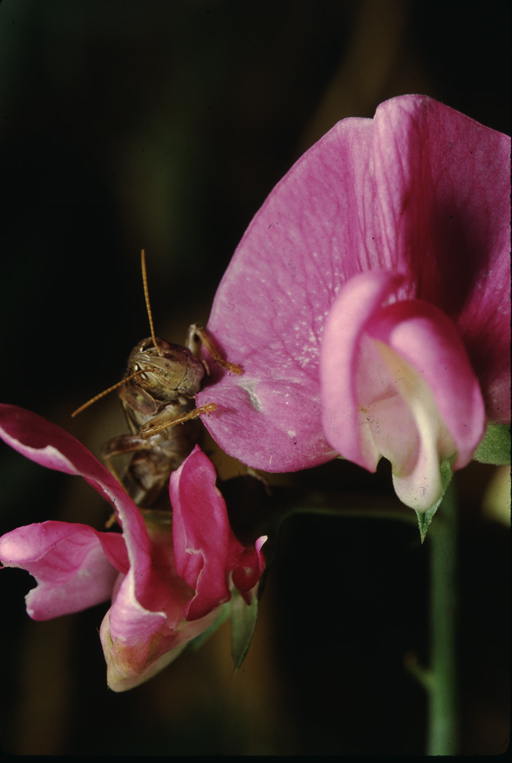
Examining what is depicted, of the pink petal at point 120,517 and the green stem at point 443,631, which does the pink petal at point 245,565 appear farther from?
the green stem at point 443,631

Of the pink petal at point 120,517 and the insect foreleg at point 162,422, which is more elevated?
the pink petal at point 120,517

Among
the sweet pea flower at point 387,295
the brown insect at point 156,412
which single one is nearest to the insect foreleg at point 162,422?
the brown insect at point 156,412

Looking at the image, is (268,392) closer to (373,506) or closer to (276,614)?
(373,506)

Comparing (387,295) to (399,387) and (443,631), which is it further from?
(443,631)

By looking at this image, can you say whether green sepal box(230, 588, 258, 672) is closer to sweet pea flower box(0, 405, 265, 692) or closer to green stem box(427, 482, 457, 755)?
sweet pea flower box(0, 405, 265, 692)

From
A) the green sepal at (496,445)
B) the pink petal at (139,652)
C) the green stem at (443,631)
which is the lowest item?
the green stem at (443,631)

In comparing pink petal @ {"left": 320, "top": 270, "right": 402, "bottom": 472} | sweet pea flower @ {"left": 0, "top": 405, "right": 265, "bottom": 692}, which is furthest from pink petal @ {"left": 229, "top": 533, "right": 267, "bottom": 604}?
pink petal @ {"left": 320, "top": 270, "right": 402, "bottom": 472}

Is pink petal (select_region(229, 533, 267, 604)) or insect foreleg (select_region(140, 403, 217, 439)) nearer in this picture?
pink petal (select_region(229, 533, 267, 604))
